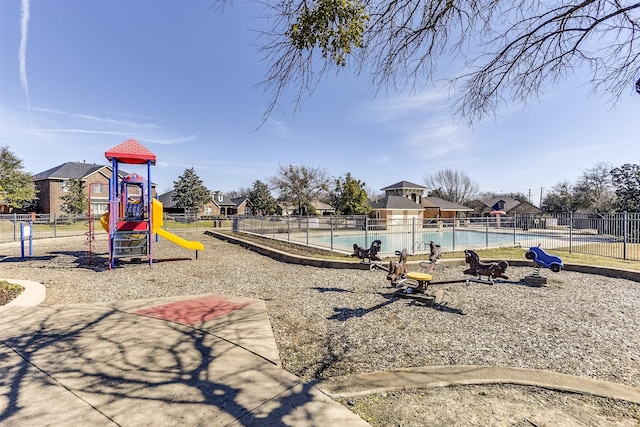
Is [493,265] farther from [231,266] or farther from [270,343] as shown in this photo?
[231,266]

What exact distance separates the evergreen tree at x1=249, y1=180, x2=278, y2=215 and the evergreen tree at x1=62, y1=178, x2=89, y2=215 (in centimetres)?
2323

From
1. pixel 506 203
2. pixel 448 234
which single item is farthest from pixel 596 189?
pixel 448 234

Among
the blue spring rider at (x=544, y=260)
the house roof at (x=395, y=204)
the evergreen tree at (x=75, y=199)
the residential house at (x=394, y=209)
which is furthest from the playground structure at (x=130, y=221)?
the evergreen tree at (x=75, y=199)

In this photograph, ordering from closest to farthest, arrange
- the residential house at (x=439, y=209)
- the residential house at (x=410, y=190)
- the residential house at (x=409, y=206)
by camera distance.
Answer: the residential house at (x=409, y=206) < the residential house at (x=439, y=209) < the residential house at (x=410, y=190)

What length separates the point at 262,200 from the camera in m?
52.0

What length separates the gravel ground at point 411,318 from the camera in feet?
11.3

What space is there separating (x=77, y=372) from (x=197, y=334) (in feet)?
4.34

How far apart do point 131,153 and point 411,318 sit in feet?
33.2

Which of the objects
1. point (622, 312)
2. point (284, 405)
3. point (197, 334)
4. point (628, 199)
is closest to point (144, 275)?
point (197, 334)

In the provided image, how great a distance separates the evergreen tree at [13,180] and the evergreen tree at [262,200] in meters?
28.0

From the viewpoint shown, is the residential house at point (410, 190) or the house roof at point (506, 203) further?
the house roof at point (506, 203)

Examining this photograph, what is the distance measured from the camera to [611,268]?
8.70m

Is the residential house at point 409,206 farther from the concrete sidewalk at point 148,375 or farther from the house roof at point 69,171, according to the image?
the house roof at point 69,171

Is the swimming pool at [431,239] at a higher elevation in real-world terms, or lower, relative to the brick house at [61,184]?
lower
